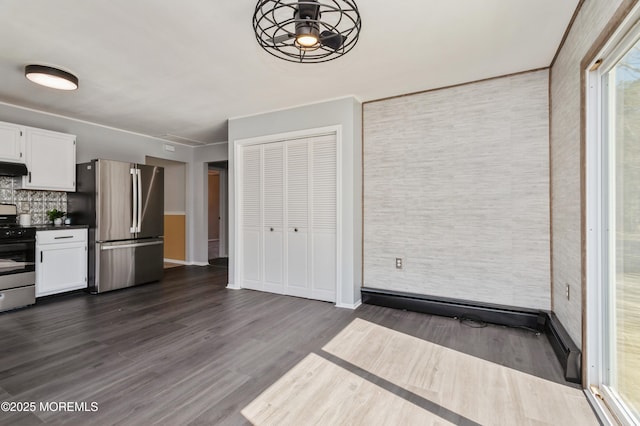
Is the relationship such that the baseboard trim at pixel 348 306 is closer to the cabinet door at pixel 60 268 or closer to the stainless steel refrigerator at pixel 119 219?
the stainless steel refrigerator at pixel 119 219

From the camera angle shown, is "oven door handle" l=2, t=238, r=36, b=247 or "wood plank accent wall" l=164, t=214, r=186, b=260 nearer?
"oven door handle" l=2, t=238, r=36, b=247

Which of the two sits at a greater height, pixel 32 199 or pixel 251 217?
pixel 32 199

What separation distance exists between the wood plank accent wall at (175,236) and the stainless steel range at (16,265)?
116 inches

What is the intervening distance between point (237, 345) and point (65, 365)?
124 cm

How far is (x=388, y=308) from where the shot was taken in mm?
3602

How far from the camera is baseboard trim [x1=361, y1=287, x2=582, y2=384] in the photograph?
210 cm

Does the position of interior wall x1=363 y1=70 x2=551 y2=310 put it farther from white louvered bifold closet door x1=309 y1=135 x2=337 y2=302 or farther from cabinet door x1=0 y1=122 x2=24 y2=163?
cabinet door x1=0 y1=122 x2=24 y2=163

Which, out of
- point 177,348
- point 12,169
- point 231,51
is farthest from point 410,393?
point 12,169

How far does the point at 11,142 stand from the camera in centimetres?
368

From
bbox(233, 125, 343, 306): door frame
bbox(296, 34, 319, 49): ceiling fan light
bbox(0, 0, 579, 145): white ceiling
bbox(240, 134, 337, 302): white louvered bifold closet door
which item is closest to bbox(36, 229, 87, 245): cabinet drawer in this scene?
bbox(0, 0, 579, 145): white ceiling

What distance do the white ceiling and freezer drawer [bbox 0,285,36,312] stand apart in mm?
2313

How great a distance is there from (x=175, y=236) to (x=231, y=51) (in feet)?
17.0

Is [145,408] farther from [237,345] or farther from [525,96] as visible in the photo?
[525,96]

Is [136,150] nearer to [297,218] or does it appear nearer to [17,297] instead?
[17,297]
